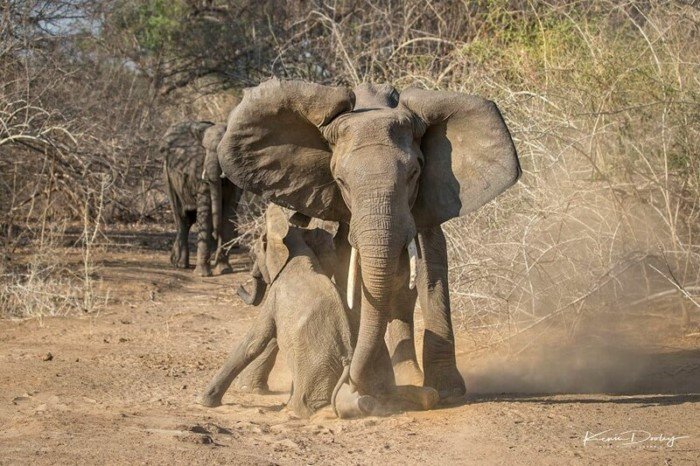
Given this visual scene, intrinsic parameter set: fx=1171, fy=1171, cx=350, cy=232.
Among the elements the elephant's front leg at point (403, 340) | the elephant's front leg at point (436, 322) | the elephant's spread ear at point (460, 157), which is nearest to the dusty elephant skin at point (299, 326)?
the elephant's front leg at point (403, 340)

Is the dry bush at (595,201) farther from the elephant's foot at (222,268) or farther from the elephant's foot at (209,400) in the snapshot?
the elephant's foot at (222,268)

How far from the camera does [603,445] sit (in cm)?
594

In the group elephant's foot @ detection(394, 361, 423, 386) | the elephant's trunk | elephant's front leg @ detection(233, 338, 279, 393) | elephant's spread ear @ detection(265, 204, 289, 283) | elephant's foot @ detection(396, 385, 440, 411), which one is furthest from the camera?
elephant's front leg @ detection(233, 338, 279, 393)

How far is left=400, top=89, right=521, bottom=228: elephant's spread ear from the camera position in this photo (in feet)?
22.5

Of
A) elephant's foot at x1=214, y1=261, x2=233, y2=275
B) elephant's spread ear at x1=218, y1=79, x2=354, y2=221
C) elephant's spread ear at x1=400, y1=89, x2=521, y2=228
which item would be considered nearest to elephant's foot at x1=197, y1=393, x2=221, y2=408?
elephant's spread ear at x1=218, y1=79, x2=354, y2=221

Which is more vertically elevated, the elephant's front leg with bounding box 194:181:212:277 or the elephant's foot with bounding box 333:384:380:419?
the elephant's front leg with bounding box 194:181:212:277

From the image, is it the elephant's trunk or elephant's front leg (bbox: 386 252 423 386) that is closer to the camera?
the elephant's trunk

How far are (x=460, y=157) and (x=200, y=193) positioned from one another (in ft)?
31.8

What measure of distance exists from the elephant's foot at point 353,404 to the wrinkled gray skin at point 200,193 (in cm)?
852

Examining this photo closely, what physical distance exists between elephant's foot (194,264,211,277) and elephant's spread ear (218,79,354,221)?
7.96 meters

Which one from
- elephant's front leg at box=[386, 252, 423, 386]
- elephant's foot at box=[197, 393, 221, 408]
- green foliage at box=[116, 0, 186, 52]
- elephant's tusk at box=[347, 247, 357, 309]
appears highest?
green foliage at box=[116, 0, 186, 52]

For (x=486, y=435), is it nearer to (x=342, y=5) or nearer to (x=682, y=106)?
(x=682, y=106)

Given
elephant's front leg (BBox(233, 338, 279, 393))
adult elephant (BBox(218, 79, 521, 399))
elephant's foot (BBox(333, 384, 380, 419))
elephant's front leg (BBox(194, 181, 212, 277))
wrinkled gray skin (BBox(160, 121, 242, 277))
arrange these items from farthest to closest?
wrinkled gray skin (BBox(160, 121, 242, 277)), elephant's front leg (BBox(194, 181, 212, 277)), elephant's front leg (BBox(233, 338, 279, 393)), elephant's foot (BBox(333, 384, 380, 419)), adult elephant (BBox(218, 79, 521, 399))

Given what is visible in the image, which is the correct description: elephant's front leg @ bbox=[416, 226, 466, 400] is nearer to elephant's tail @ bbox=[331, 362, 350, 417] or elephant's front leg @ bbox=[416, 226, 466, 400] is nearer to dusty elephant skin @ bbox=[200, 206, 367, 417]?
dusty elephant skin @ bbox=[200, 206, 367, 417]
